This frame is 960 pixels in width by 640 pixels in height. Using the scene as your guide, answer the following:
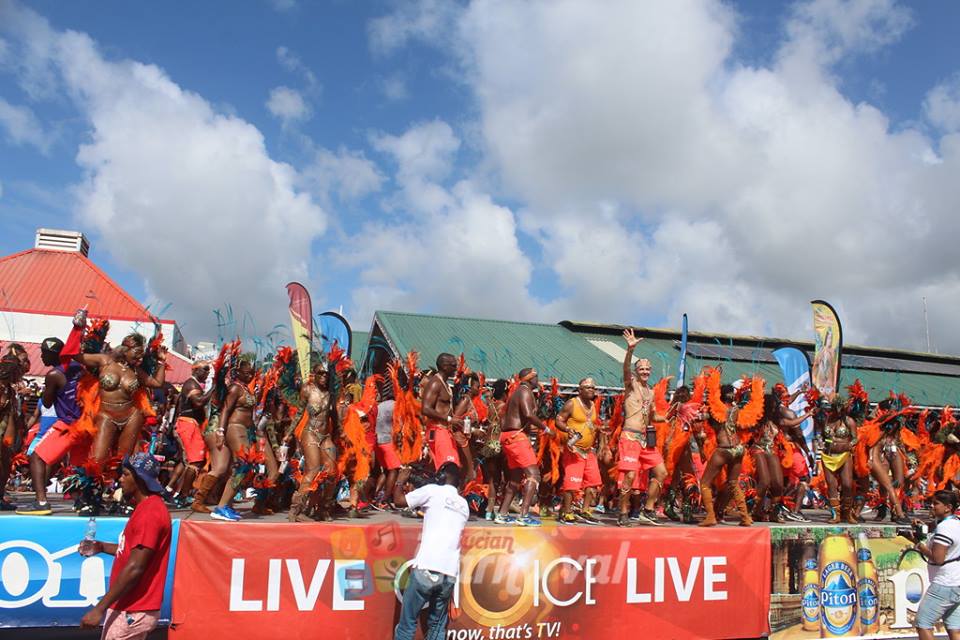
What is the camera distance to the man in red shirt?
3529 millimetres

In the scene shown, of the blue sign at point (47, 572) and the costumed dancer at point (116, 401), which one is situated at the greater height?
the costumed dancer at point (116, 401)

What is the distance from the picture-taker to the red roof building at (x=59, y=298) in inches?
787

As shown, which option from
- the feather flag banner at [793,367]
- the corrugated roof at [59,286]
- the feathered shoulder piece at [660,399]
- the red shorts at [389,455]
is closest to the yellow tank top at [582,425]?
the feathered shoulder piece at [660,399]

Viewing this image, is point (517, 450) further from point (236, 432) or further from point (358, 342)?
point (358, 342)

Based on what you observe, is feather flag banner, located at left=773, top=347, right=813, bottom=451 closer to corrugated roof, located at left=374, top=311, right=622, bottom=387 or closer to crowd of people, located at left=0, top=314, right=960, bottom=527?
crowd of people, located at left=0, top=314, right=960, bottom=527

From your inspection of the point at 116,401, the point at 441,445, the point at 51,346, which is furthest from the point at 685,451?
the point at 51,346

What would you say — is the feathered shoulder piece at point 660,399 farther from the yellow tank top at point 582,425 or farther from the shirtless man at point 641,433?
the yellow tank top at point 582,425

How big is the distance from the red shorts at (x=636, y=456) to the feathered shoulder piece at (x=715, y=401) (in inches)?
31.5

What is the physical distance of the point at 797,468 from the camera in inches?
380

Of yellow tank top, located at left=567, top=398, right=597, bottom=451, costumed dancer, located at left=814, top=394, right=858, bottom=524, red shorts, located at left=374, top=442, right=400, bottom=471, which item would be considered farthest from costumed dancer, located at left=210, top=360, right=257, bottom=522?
costumed dancer, located at left=814, top=394, right=858, bottom=524

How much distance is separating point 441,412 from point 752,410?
3.51 metres

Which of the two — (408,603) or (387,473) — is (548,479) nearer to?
(387,473)

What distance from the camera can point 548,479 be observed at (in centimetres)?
847

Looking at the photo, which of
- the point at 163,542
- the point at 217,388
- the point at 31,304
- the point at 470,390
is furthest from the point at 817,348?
the point at 31,304
